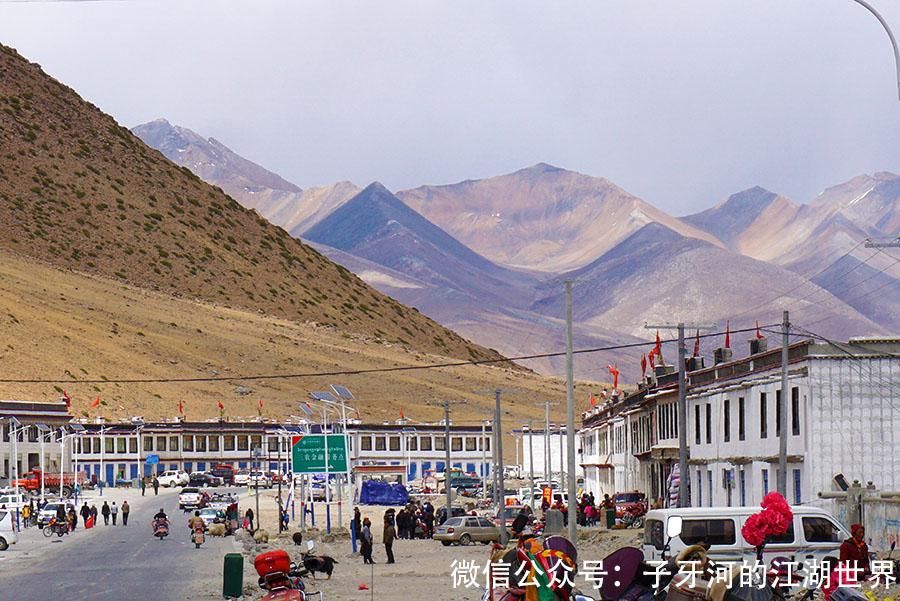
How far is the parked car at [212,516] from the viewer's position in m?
84.9

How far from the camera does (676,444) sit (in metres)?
74.9

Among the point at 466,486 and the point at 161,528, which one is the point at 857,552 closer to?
the point at 161,528

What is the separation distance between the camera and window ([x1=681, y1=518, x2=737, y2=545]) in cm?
3375

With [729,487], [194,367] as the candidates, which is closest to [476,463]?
[194,367]

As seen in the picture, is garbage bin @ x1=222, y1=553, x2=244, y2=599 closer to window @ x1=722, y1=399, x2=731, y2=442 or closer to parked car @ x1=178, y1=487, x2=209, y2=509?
window @ x1=722, y1=399, x2=731, y2=442

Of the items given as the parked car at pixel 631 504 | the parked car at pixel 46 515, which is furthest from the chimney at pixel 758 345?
the parked car at pixel 46 515

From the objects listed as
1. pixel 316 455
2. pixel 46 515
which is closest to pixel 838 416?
pixel 316 455

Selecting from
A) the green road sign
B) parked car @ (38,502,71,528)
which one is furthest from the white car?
the green road sign

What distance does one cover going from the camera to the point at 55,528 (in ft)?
263

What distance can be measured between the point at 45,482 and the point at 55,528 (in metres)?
56.0

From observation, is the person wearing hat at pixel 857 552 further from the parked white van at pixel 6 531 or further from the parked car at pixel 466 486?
the parked car at pixel 466 486

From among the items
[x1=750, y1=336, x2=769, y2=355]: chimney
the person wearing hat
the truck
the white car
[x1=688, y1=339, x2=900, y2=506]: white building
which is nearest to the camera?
the person wearing hat

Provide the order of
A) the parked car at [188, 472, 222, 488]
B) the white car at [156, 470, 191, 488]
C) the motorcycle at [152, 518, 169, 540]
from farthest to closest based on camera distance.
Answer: the white car at [156, 470, 191, 488]
the parked car at [188, 472, 222, 488]
the motorcycle at [152, 518, 169, 540]

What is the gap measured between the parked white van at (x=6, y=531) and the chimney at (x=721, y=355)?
1160 inches
